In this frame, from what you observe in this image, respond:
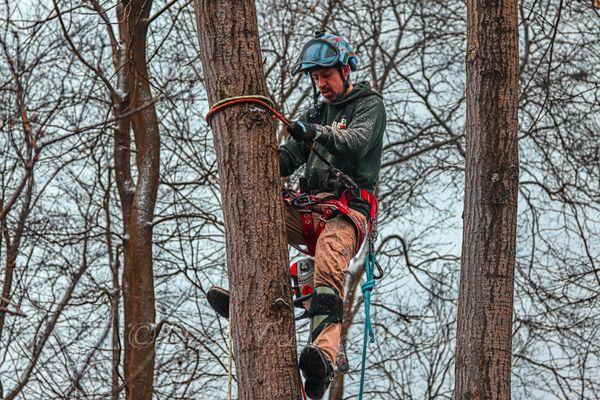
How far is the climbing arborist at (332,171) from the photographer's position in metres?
4.28

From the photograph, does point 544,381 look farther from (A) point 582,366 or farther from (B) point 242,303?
(B) point 242,303

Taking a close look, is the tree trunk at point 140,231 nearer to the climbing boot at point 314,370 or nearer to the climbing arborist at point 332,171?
the climbing arborist at point 332,171

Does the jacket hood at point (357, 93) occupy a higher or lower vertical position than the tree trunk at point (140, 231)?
lower

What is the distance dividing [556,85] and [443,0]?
83.4 inches

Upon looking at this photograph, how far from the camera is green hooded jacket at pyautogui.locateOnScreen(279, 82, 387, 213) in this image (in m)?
4.51

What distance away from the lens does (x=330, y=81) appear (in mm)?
4859

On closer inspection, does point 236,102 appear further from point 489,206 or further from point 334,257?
point 489,206

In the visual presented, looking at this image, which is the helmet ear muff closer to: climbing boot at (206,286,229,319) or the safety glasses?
the safety glasses

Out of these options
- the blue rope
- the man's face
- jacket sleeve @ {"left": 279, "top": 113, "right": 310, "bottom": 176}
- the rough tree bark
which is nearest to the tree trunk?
jacket sleeve @ {"left": 279, "top": 113, "right": 310, "bottom": 176}

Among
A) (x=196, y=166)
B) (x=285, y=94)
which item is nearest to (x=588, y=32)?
(x=285, y=94)

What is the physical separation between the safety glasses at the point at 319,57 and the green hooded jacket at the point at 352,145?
0.71 ft

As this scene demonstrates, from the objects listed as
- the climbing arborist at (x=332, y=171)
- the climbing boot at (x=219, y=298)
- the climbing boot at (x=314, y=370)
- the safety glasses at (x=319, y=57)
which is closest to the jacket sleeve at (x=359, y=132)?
the climbing arborist at (x=332, y=171)

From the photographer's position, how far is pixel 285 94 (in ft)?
34.7

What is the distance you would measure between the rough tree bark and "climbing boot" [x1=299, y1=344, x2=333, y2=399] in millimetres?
405
